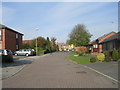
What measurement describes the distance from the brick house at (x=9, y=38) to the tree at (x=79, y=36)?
23.2 meters

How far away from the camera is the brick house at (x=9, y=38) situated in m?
39.8

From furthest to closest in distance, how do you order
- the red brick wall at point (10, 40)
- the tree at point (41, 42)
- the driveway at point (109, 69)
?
the tree at point (41, 42) → the red brick wall at point (10, 40) → the driveway at point (109, 69)

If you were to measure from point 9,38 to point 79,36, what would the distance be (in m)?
29.2

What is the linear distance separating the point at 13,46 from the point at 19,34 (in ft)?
21.5

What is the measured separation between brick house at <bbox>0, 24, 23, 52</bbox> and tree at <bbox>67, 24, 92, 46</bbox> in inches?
912

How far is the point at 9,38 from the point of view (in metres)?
42.7

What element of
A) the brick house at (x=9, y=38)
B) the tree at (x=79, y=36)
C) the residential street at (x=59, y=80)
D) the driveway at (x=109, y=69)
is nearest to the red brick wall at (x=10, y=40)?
the brick house at (x=9, y=38)

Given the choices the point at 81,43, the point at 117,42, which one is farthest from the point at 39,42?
the point at 117,42

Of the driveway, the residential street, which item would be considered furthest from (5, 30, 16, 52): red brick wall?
the residential street

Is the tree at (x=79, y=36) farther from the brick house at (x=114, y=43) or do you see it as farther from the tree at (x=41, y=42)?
the brick house at (x=114, y=43)

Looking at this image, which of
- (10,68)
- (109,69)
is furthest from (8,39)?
(109,69)

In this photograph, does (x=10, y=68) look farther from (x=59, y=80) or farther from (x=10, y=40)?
(x=10, y=40)

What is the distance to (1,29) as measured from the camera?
39844 millimetres

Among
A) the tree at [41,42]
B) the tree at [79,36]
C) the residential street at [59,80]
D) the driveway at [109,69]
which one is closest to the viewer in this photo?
the residential street at [59,80]
